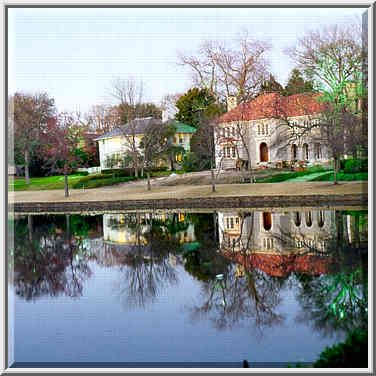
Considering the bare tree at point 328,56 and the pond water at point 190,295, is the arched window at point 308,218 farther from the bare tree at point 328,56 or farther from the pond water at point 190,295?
the bare tree at point 328,56

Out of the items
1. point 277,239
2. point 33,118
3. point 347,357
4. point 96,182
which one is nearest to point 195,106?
point 96,182

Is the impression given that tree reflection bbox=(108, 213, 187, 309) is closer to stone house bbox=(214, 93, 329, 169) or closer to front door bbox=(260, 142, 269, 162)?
stone house bbox=(214, 93, 329, 169)

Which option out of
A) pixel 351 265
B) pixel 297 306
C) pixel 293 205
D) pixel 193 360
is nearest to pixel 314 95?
pixel 293 205

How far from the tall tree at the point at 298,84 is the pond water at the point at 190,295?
31.1ft

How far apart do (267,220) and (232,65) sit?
17.1m

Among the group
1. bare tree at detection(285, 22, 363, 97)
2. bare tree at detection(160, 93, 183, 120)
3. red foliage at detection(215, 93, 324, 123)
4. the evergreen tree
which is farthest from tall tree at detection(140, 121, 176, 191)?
bare tree at detection(285, 22, 363, 97)

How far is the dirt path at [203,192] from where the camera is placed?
1670 centimetres

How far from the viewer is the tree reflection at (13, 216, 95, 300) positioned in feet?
23.1

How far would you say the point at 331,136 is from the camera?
57.8 ft

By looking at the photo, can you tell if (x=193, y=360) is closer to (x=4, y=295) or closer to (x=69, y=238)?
(x=4, y=295)

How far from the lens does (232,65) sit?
92.0ft

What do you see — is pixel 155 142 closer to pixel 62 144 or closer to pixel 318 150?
pixel 62 144

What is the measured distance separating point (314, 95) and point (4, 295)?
18355mm

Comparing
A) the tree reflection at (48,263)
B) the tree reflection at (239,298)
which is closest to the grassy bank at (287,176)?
the tree reflection at (48,263)
